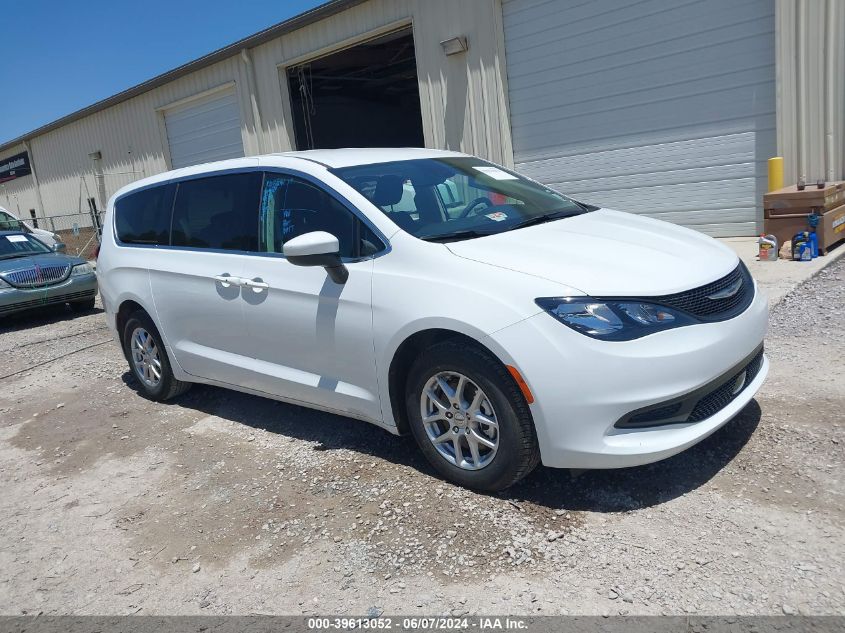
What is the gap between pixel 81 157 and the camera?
2220 centimetres

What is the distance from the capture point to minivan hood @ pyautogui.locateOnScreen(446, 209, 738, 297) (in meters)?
3.06

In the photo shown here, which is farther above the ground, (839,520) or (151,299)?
(151,299)

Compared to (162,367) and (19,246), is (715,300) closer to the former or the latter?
(162,367)

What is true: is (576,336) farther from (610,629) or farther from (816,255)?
(816,255)

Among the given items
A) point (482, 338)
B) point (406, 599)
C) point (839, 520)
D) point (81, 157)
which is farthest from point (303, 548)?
point (81, 157)

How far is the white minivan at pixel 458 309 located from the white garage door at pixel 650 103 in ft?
17.8

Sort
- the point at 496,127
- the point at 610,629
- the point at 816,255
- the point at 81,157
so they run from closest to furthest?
the point at 610,629
the point at 816,255
the point at 496,127
the point at 81,157

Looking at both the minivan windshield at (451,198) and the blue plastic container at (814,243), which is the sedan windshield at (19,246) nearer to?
→ the minivan windshield at (451,198)

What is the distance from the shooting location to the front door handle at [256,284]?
13.5 feet

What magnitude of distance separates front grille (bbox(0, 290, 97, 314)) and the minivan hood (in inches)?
326

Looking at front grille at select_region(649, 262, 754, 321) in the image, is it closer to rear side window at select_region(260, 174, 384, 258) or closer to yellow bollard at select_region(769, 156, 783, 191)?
rear side window at select_region(260, 174, 384, 258)

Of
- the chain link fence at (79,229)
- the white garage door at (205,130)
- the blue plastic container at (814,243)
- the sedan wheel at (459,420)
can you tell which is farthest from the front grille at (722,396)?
the chain link fence at (79,229)

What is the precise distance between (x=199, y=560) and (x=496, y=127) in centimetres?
918

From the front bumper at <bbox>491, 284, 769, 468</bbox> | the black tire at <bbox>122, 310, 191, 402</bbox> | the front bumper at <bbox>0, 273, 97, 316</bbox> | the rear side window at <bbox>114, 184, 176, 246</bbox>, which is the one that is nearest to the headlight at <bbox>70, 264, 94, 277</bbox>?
the front bumper at <bbox>0, 273, 97, 316</bbox>
